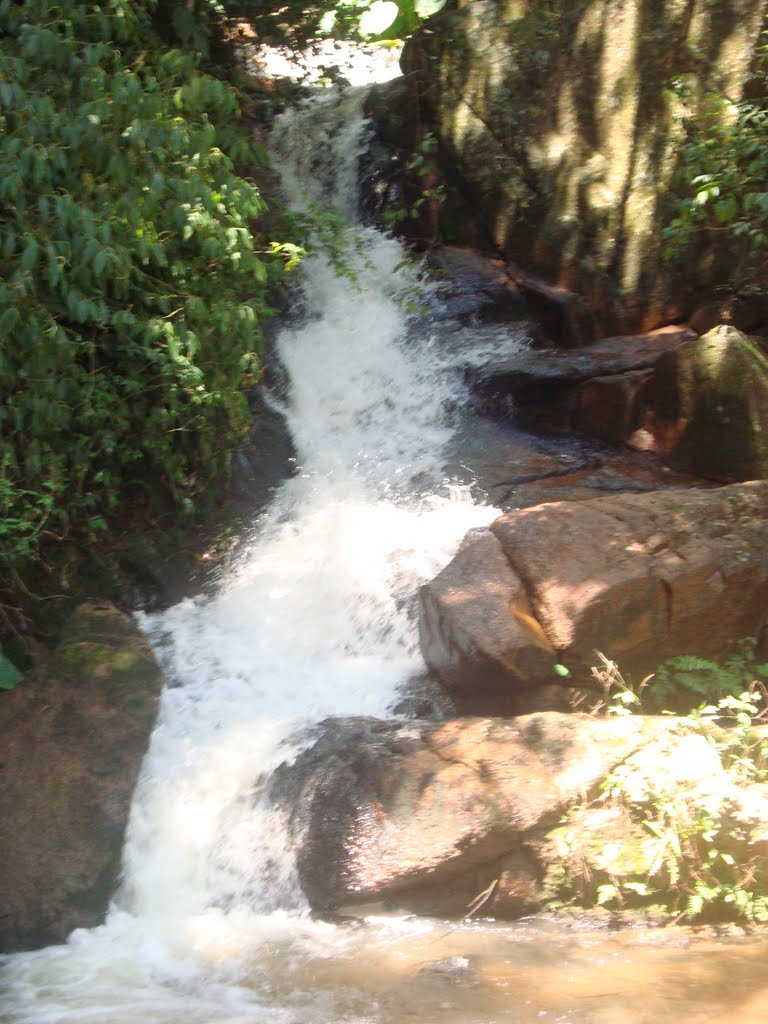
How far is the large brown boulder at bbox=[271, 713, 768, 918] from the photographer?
430 centimetres

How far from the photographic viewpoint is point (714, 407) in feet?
23.8

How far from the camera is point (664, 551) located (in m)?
5.56

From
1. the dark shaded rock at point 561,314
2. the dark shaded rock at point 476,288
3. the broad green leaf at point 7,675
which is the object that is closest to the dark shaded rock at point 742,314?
the dark shaded rock at point 561,314

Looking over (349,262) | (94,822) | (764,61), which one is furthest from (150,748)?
(764,61)

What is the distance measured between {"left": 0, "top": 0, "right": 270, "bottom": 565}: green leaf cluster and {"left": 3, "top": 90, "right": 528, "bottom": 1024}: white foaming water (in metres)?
1.10

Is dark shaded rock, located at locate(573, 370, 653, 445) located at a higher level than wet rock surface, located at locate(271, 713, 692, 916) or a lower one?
higher

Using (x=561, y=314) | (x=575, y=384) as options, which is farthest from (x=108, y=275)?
(x=561, y=314)

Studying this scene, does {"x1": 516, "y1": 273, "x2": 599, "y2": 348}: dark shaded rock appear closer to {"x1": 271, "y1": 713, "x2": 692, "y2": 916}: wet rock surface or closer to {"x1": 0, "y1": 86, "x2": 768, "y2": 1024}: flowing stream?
{"x1": 0, "y1": 86, "x2": 768, "y2": 1024}: flowing stream

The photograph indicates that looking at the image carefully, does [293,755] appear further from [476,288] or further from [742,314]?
[476,288]

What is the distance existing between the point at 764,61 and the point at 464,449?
13.8ft

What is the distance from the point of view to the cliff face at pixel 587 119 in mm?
8773

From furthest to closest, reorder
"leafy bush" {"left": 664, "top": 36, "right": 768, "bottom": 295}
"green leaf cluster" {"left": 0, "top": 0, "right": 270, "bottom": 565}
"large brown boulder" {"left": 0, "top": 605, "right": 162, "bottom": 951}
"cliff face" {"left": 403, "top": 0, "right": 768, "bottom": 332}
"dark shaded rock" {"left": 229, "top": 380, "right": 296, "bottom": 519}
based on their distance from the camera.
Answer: "cliff face" {"left": 403, "top": 0, "right": 768, "bottom": 332} < "leafy bush" {"left": 664, "top": 36, "right": 768, "bottom": 295} < "dark shaded rock" {"left": 229, "top": 380, "right": 296, "bottom": 519} < "green leaf cluster" {"left": 0, "top": 0, "right": 270, "bottom": 565} < "large brown boulder" {"left": 0, "top": 605, "right": 162, "bottom": 951}

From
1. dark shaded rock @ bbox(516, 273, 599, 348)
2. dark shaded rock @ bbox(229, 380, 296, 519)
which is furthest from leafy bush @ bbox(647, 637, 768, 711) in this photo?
dark shaded rock @ bbox(516, 273, 599, 348)

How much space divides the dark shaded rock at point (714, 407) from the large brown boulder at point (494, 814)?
3.15m
